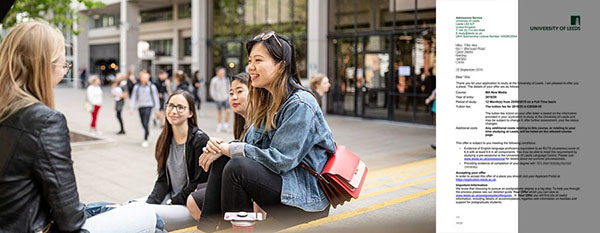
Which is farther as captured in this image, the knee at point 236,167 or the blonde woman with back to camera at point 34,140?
the knee at point 236,167

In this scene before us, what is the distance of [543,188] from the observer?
7.82 ft

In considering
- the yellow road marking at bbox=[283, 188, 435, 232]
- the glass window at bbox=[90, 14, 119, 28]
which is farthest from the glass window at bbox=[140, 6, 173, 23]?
the yellow road marking at bbox=[283, 188, 435, 232]

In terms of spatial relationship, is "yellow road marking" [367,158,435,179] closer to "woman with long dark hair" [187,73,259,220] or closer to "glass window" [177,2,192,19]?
"woman with long dark hair" [187,73,259,220]

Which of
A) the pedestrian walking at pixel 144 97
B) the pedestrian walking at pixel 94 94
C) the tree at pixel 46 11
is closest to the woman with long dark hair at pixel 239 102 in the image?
the tree at pixel 46 11

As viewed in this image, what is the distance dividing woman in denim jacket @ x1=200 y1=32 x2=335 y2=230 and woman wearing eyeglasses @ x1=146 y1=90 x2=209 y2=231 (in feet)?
1.53

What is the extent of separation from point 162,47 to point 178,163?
30548mm

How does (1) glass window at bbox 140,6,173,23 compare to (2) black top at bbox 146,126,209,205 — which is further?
(1) glass window at bbox 140,6,173,23

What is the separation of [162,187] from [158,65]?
1253 inches

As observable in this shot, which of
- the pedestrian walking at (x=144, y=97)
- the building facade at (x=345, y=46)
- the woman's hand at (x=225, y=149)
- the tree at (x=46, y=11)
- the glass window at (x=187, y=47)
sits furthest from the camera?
the glass window at (x=187, y=47)

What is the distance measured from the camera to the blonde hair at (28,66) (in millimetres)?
2105

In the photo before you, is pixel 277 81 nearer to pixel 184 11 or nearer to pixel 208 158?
pixel 208 158

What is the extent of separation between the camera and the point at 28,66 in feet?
7.02

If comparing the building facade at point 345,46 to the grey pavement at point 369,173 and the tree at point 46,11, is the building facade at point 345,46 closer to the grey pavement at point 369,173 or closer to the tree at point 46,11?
the grey pavement at point 369,173

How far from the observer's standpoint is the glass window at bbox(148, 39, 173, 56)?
1294 inches
